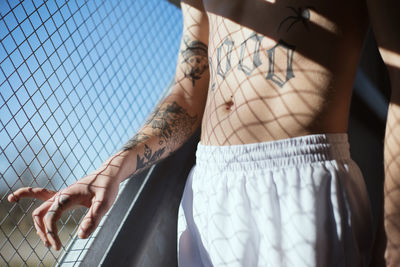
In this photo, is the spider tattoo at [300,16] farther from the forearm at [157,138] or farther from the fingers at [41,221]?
the fingers at [41,221]

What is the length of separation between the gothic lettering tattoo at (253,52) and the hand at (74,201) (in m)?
0.34

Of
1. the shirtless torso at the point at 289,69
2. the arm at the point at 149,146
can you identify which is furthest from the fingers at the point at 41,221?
the shirtless torso at the point at 289,69

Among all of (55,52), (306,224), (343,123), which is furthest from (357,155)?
(55,52)

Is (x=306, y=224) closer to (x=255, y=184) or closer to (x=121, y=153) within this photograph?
(x=255, y=184)

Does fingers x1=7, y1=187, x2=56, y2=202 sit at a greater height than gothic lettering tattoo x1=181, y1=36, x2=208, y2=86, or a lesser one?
lesser

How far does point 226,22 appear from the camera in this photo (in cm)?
77

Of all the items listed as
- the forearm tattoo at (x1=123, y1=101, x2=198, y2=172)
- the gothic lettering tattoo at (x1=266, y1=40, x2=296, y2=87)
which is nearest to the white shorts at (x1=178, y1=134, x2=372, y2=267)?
the gothic lettering tattoo at (x1=266, y1=40, x2=296, y2=87)

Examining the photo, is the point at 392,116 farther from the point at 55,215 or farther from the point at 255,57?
the point at 55,215

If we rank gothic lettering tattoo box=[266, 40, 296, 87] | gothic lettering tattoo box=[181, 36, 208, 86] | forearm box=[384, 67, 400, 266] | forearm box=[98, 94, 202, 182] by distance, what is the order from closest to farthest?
forearm box=[384, 67, 400, 266] < gothic lettering tattoo box=[266, 40, 296, 87] < forearm box=[98, 94, 202, 182] < gothic lettering tattoo box=[181, 36, 208, 86]

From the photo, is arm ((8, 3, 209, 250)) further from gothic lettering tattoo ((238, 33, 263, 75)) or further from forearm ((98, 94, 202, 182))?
gothic lettering tattoo ((238, 33, 263, 75))

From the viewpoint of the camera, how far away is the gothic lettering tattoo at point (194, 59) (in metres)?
0.98

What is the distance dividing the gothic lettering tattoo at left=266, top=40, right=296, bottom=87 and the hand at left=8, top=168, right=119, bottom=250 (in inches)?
14.6

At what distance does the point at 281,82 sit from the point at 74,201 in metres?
0.43

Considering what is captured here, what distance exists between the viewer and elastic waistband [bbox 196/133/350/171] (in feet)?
2.02
